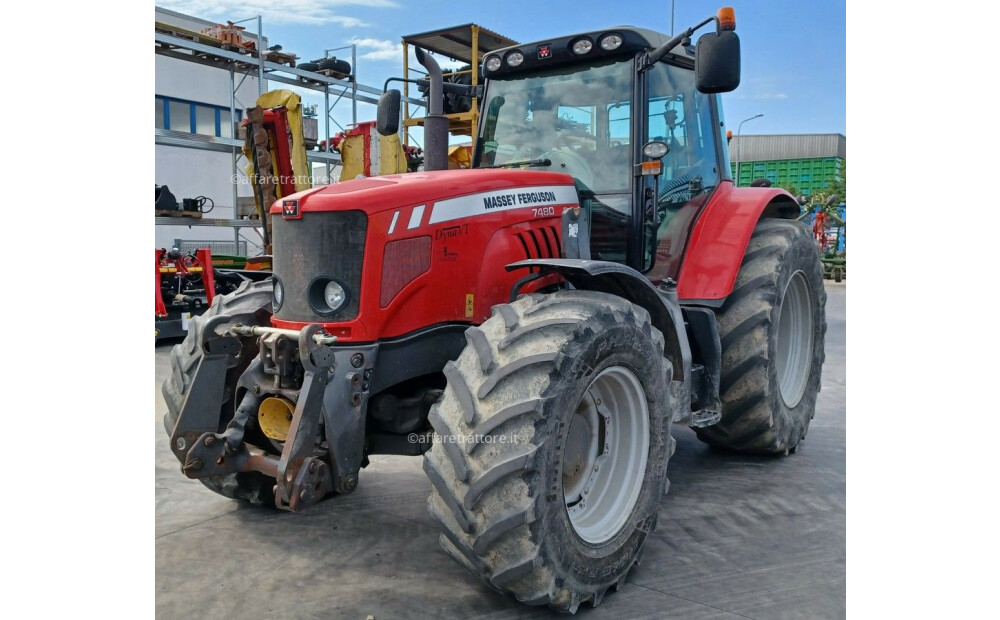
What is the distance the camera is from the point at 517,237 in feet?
11.6

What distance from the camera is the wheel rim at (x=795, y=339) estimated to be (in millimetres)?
5219

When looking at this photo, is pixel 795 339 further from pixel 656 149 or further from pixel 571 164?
pixel 571 164

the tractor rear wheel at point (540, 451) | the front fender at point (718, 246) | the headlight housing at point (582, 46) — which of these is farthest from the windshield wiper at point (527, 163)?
the tractor rear wheel at point (540, 451)

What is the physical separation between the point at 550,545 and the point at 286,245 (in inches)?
66.7

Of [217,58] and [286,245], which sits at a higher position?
[217,58]

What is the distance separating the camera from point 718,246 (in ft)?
14.4

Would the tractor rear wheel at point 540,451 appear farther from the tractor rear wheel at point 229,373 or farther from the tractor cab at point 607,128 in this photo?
the tractor rear wheel at point 229,373

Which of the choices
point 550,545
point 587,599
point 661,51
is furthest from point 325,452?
point 661,51

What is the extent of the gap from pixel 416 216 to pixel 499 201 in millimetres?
456

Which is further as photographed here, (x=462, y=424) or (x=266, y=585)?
(x=266, y=585)

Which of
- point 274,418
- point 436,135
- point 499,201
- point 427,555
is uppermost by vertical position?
point 436,135

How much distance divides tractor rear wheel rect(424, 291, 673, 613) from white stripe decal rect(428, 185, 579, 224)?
56 centimetres

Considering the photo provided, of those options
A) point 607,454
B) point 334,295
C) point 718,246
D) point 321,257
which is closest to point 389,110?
point 321,257

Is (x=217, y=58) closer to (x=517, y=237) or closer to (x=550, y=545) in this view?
(x=517, y=237)
